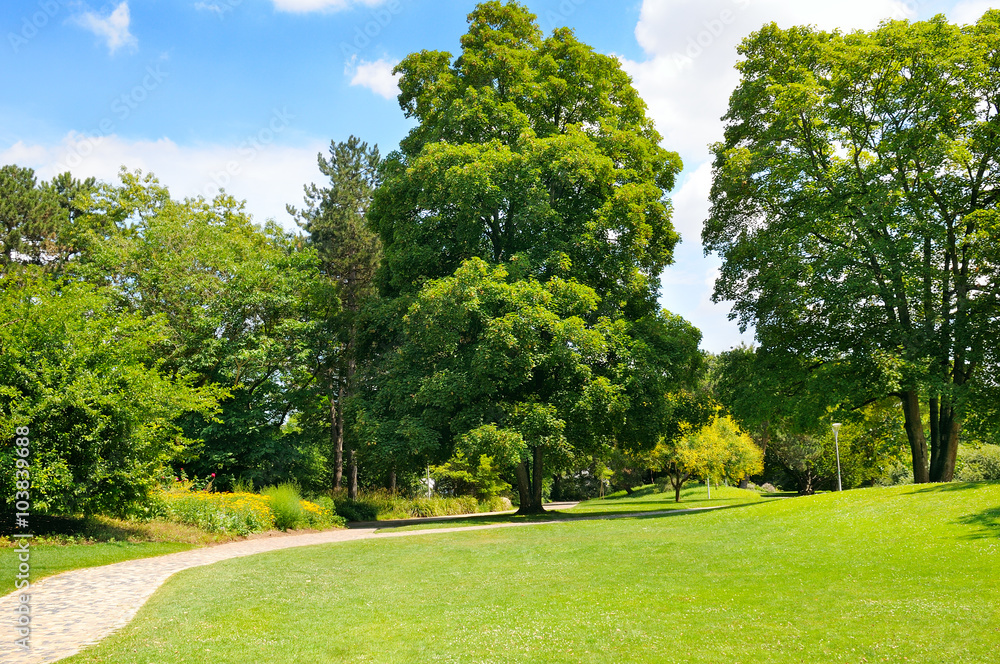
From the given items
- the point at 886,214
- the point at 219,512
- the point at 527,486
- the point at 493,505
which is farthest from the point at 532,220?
the point at 493,505

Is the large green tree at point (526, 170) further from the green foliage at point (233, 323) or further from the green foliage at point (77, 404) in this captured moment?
the green foliage at point (77, 404)

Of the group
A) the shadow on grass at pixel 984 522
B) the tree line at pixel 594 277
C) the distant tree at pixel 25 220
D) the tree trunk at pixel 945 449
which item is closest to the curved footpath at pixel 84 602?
the tree line at pixel 594 277

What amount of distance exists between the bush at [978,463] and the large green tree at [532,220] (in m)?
28.9

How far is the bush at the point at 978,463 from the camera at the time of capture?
41500 millimetres

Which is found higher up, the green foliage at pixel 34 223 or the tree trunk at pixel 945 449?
the green foliage at pixel 34 223

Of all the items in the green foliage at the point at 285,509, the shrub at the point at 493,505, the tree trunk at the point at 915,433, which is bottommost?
the shrub at the point at 493,505

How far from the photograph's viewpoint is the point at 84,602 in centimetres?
875

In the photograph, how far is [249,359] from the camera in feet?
81.6

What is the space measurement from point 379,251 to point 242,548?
20.0 m

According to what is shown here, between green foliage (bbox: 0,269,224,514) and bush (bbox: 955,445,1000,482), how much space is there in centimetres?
4568

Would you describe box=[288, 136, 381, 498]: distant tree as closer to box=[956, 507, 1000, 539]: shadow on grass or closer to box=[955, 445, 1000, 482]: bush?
box=[956, 507, 1000, 539]: shadow on grass

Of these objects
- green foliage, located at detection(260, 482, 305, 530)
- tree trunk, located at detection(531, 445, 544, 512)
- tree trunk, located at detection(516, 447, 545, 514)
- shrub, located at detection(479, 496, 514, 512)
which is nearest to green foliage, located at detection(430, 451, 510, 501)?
shrub, located at detection(479, 496, 514, 512)

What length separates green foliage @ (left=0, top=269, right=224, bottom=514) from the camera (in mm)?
13695
